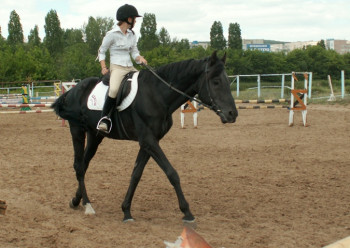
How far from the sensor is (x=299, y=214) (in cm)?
592

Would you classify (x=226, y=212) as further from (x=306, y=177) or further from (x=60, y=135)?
(x=60, y=135)

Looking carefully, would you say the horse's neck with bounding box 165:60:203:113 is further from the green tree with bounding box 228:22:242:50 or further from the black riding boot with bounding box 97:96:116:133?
the green tree with bounding box 228:22:242:50

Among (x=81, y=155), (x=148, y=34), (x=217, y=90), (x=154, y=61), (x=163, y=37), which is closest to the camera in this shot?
(x=217, y=90)

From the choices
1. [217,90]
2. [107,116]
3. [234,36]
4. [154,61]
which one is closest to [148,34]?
[234,36]

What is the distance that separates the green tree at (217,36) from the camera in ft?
290

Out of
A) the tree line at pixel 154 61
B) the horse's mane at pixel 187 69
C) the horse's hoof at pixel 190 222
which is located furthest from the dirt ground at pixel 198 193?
the tree line at pixel 154 61

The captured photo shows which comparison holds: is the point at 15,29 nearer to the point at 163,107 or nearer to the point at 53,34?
the point at 53,34

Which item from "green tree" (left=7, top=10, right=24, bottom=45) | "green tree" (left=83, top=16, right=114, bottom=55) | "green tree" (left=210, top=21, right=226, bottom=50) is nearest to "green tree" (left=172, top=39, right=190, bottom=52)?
"green tree" (left=210, top=21, right=226, bottom=50)

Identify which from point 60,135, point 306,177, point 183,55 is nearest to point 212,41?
point 183,55

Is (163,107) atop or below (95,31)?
below

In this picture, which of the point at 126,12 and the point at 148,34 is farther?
the point at 148,34

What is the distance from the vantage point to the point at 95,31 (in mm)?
97812

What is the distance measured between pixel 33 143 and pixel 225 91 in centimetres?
920

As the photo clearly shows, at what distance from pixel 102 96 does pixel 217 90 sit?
5.83ft
